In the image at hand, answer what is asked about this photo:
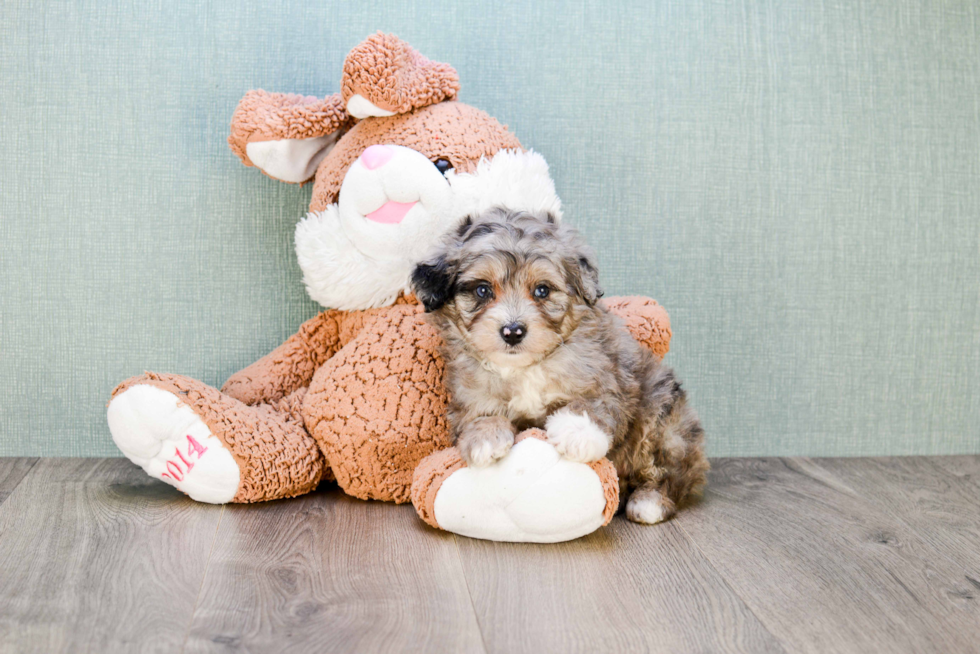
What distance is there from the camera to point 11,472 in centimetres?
235

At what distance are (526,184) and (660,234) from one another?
2.11 feet

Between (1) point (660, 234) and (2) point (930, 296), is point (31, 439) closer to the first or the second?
(1) point (660, 234)

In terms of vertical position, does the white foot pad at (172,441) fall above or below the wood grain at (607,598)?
above

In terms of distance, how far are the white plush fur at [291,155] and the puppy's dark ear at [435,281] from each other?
2.01ft

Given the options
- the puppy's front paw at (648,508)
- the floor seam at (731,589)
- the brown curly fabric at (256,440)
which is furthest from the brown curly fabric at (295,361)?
the floor seam at (731,589)

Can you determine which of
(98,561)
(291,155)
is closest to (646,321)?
(291,155)

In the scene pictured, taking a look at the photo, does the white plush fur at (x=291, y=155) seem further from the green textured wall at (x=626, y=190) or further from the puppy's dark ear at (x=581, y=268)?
the puppy's dark ear at (x=581, y=268)

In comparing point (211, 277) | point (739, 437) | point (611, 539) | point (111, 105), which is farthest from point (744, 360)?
point (111, 105)

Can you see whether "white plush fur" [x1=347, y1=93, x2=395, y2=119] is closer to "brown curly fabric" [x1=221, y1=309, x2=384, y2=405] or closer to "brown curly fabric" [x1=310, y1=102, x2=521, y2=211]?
"brown curly fabric" [x1=310, y1=102, x2=521, y2=211]

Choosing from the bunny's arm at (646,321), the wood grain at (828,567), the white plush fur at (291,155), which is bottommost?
the wood grain at (828,567)

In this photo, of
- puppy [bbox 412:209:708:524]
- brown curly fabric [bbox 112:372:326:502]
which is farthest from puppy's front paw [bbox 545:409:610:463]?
brown curly fabric [bbox 112:372:326:502]

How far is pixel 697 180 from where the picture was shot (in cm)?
259

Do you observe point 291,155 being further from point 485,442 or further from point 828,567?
point 828,567

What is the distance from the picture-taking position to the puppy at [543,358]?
1.80 meters
